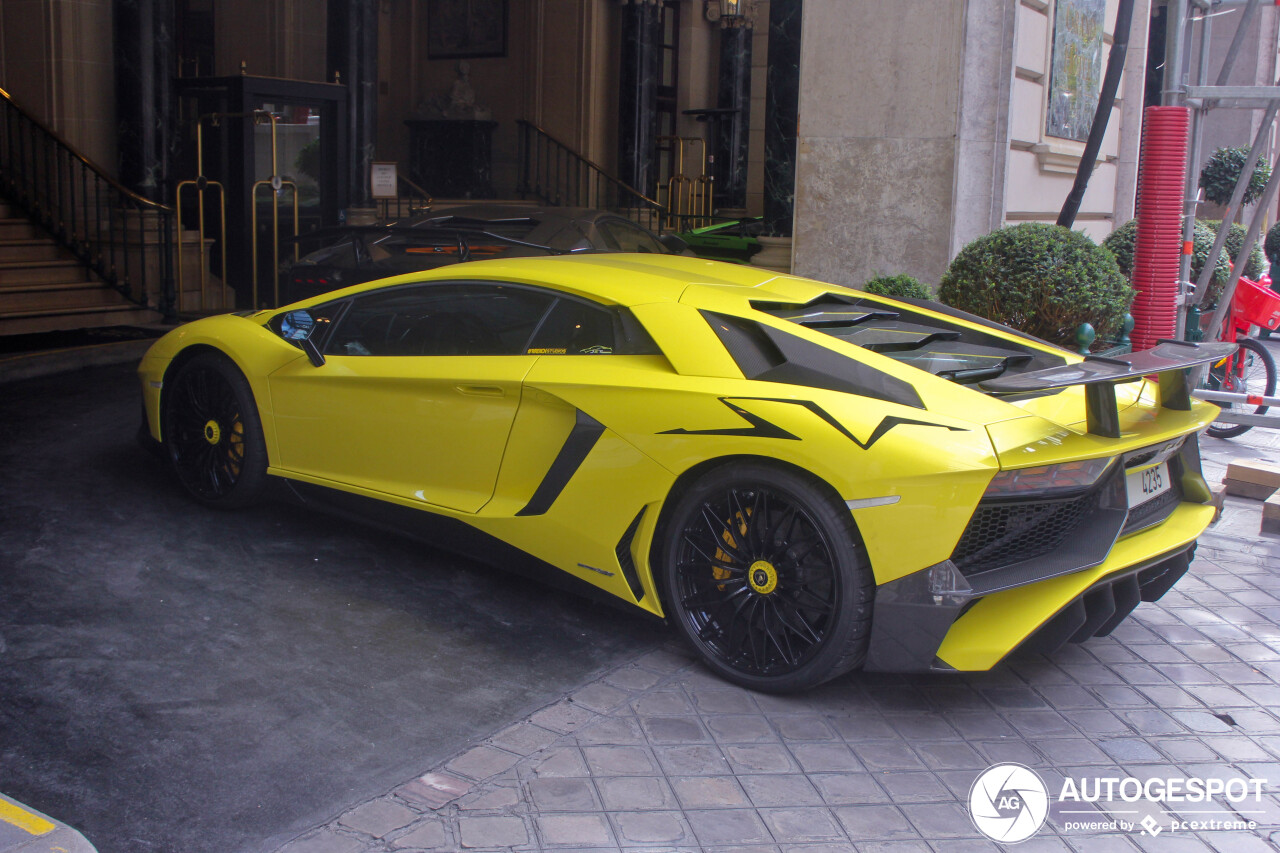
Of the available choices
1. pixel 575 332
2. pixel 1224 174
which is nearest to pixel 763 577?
pixel 575 332

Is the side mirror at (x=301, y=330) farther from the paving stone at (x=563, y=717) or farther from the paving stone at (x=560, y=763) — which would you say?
the paving stone at (x=560, y=763)

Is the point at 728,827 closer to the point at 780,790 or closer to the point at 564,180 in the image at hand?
the point at 780,790

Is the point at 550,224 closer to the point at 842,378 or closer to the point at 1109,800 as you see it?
the point at 842,378

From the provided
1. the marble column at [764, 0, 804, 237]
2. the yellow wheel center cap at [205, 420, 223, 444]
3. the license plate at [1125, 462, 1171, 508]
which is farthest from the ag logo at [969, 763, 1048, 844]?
the marble column at [764, 0, 804, 237]

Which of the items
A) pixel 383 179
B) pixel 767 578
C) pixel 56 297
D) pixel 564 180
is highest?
pixel 564 180

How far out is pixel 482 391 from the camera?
4543mm

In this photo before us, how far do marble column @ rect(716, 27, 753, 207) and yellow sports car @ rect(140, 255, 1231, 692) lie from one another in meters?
20.6

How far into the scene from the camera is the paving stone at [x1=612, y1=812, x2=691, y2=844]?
3100 mm

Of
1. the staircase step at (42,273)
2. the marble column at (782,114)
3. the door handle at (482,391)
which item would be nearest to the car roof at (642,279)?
the door handle at (482,391)

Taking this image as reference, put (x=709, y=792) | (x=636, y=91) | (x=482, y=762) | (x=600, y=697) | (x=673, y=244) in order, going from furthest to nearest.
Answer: (x=636, y=91)
(x=673, y=244)
(x=600, y=697)
(x=482, y=762)
(x=709, y=792)

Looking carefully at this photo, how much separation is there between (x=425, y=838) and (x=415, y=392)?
216 centimetres

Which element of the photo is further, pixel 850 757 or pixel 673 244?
pixel 673 244

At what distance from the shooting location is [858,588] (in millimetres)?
3637

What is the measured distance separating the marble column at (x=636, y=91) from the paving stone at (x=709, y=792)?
18.6 metres
